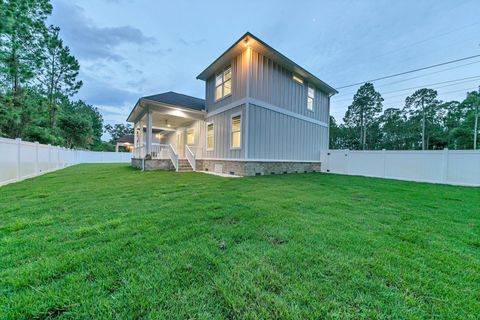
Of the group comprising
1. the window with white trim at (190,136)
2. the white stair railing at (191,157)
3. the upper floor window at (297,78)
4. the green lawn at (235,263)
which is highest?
the upper floor window at (297,78)

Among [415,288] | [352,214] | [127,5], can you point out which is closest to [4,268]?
[415,288]

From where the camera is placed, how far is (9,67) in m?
7.49

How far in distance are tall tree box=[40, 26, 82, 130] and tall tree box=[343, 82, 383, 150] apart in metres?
36.1

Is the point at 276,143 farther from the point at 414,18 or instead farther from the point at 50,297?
the point at 414,18

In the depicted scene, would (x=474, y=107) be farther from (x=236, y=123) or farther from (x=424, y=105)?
(x=236, y=123)

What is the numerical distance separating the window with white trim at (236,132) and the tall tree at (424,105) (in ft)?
108

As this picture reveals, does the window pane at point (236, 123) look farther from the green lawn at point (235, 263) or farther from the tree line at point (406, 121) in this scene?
the tree line at point (406, 121)

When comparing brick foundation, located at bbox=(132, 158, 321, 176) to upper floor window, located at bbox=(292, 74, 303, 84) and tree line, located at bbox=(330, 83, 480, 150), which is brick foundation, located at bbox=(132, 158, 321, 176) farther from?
tree line, located at bbox=(330, 83, 480, 150)

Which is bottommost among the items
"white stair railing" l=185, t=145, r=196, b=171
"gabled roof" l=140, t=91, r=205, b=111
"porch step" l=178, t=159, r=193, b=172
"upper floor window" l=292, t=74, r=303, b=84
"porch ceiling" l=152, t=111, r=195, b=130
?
"porch step" l=178, t=159, r=193, b=172

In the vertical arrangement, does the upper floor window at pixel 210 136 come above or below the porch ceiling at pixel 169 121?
below

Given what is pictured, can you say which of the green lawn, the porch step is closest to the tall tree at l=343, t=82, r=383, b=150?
the porch step

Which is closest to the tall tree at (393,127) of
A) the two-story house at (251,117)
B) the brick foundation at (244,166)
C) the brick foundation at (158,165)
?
the two-story house at (251,117)

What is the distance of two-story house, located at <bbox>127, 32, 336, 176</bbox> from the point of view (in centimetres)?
794

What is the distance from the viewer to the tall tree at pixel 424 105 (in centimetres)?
2705
